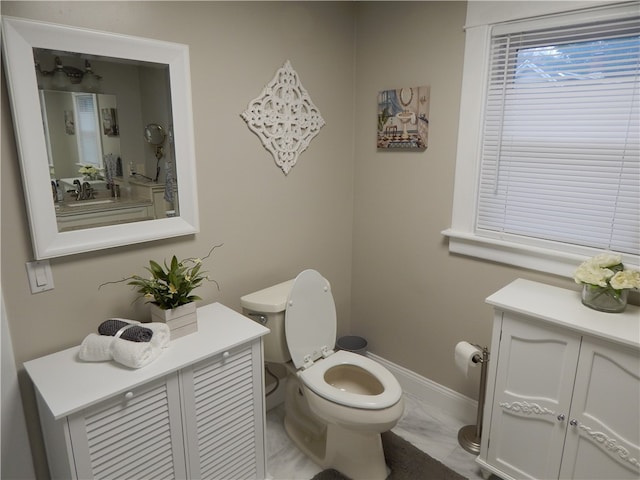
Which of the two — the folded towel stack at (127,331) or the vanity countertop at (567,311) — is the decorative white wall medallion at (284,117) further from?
the vanity countertop at (567,311)

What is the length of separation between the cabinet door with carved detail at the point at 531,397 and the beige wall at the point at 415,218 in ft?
1.30

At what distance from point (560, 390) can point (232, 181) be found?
1667mm

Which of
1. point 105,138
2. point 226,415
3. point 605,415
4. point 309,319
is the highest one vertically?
point 105,138

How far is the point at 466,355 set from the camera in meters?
2.02

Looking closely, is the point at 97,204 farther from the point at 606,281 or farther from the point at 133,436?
the point at 606,281

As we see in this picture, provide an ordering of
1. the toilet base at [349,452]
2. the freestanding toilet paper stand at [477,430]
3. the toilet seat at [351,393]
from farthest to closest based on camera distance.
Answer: the freestanding toilet paper stand at [477,430], the toilet base at [349,452], the toilet seat at [351,393]

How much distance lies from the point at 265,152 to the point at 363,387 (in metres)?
1.29

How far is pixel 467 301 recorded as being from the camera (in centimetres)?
224

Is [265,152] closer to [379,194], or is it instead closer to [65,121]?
[379,194]

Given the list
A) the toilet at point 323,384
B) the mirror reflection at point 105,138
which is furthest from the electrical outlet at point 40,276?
the toilet at point 323,384

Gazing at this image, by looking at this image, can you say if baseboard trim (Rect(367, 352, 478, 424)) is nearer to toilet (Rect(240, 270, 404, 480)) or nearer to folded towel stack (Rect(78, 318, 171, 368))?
toilet (Rect(240, 270, 404, 480))

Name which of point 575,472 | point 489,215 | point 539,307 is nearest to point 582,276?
point 539,307

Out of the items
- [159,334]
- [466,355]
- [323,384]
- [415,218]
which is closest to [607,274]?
[466,355]

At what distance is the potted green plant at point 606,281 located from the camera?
1.56 meters
